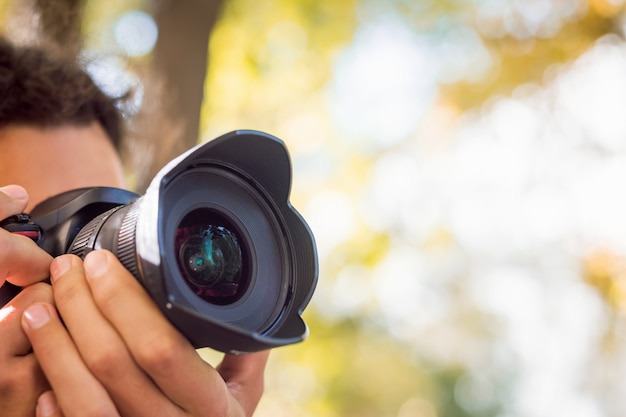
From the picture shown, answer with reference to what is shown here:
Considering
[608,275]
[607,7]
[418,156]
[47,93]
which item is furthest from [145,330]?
[418,156]

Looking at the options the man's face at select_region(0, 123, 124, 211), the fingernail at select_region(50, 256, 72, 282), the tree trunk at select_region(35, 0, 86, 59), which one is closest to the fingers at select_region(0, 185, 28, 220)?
the fingernail at select_region(50, 256, 72, 282)

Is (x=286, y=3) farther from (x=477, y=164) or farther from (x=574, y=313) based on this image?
(x=574, y=313)

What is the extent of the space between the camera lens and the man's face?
0.39 m

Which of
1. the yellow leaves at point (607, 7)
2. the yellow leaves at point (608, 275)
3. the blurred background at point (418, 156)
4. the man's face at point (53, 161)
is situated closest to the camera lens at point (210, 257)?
the man's face at point (53, 161)

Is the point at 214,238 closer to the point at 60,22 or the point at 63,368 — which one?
the point at 63,368

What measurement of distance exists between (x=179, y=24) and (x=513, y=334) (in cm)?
727

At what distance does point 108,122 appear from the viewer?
1396 mm

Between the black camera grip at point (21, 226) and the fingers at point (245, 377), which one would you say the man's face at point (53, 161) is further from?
the fingers at point (245, 377)

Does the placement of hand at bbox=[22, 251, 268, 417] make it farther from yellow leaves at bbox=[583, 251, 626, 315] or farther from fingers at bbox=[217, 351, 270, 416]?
yellow leaves at bbox=[583, 251, 626, 315]

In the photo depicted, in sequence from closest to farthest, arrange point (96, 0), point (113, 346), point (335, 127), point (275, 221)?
point (113, 346)
point (275, 221)
point (96, 0)
point (335, 127)

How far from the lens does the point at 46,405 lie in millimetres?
754

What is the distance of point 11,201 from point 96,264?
0.63 feet

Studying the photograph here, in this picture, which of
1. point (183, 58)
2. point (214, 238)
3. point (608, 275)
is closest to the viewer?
point (214, 238)

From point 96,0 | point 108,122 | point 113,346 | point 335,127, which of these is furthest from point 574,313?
point 113,346
